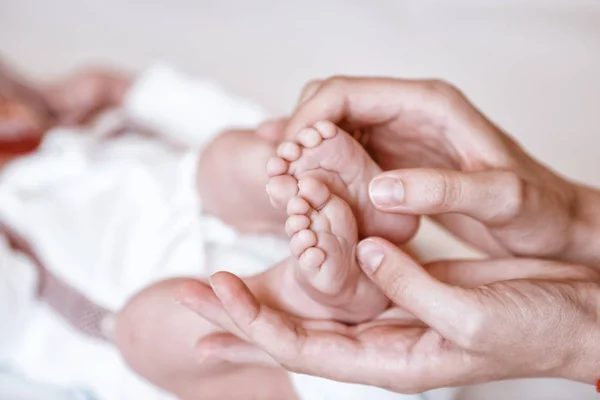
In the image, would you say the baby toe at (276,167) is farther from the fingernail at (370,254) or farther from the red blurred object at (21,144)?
the red blurred object at (21,144)

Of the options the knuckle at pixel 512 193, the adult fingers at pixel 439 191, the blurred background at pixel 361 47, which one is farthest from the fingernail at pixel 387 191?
the blurred background at pixel 361 47

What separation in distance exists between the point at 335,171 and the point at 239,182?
21cm

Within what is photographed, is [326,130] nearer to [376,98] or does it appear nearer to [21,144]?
[376,98]

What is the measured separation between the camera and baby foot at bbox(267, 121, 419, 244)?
67 cm

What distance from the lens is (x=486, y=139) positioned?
780mm

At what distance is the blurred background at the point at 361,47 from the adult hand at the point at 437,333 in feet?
2.30

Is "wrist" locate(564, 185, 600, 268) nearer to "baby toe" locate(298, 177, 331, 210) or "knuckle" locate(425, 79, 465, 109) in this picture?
"knuckle" locate(425, 79, 465, 109)

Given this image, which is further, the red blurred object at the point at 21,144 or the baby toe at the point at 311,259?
the red blurred object at the point at 21,144

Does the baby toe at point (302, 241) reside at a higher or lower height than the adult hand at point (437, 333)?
higher

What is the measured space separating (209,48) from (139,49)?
0.17 meters

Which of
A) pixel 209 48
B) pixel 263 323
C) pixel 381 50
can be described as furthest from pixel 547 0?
pixel 263 323

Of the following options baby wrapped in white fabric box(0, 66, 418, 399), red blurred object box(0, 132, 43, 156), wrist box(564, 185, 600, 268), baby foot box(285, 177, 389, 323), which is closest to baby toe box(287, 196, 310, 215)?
baby foot box(285, 177, 389, 323)

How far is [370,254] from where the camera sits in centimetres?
66

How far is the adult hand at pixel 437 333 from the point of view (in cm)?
61
